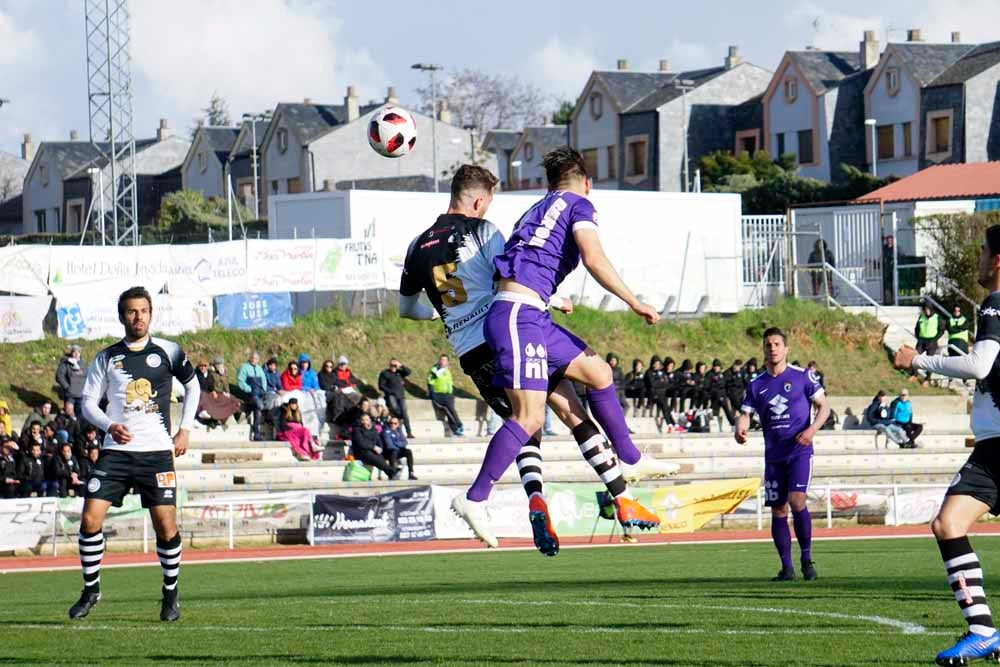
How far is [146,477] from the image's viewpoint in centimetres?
1140

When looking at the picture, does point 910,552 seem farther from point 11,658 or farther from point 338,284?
point 338,284

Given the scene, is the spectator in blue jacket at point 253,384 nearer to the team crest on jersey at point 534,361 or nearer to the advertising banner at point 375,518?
the advertising banner at point 375,518

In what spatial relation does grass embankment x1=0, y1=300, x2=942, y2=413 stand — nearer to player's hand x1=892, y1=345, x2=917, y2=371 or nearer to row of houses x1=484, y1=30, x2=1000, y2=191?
player's hand x1=892, y1=345, x2=917, y2=371

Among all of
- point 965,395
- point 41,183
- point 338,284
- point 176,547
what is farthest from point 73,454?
point 41,183

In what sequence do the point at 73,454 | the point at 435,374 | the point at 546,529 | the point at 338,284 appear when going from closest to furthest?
1. the point at 546,529
2. the point at 73,454
3. the point at 435,374
4. the point at 338,284

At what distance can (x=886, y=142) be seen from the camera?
232ft

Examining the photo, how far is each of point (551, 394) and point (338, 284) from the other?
25399 millimetres

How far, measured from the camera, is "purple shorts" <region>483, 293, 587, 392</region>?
8.87 m

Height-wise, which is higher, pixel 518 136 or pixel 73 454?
pixel 518 136

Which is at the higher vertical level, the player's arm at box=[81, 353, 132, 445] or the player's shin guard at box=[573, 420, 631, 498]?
the player's arm at box=[81, 353, 132, 445]

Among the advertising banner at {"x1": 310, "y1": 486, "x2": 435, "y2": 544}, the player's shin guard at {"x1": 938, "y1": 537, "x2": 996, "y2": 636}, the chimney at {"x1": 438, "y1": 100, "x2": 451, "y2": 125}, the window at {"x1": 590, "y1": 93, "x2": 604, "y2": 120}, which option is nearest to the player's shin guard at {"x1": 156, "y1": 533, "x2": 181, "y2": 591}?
the player's shin guard at {"x1": 938, "y1": 537, "x2": 996, "y2": 636}

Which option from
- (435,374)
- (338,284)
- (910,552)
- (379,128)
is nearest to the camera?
(379,128)

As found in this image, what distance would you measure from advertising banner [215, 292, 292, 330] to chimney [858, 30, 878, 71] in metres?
47.8

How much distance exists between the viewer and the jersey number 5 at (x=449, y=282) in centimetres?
944
